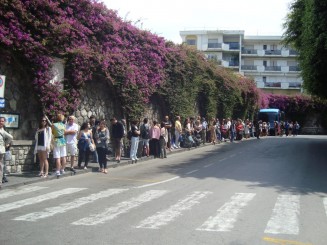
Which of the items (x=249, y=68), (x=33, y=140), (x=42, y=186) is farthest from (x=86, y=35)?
(x=249, y=68)

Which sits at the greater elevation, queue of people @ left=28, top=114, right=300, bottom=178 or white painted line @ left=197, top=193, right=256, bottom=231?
queue of people @ left=28, top=114, right=300, bottom=178

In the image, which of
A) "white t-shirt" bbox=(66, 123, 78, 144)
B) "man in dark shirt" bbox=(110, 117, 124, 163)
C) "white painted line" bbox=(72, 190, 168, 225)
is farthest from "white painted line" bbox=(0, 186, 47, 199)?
"man in dark shirt" bbox=(110, 117, 124, 163)

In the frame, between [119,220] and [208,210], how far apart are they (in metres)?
1.82

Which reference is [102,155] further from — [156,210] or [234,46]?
[234,46]

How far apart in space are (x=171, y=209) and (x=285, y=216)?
211cm

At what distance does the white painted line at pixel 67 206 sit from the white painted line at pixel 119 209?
2.46 ft

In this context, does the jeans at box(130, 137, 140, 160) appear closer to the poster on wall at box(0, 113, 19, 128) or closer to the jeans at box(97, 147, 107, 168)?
the jeans at box(97, 147, 107, 168)

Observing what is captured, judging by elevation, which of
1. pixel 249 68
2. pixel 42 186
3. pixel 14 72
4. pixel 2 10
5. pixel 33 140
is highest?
pixel 249 68

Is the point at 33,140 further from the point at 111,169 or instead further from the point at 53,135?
the point at 111,169

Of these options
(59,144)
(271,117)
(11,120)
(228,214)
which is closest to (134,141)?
(59,144)

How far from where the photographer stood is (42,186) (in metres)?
11.2

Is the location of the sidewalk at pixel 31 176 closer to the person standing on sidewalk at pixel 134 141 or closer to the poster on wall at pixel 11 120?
the person standing on sidewalk at pixel 134 141

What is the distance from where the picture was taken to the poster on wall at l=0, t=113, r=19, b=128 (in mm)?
13264

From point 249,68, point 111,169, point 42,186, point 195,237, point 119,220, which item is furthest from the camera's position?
point 249,68
